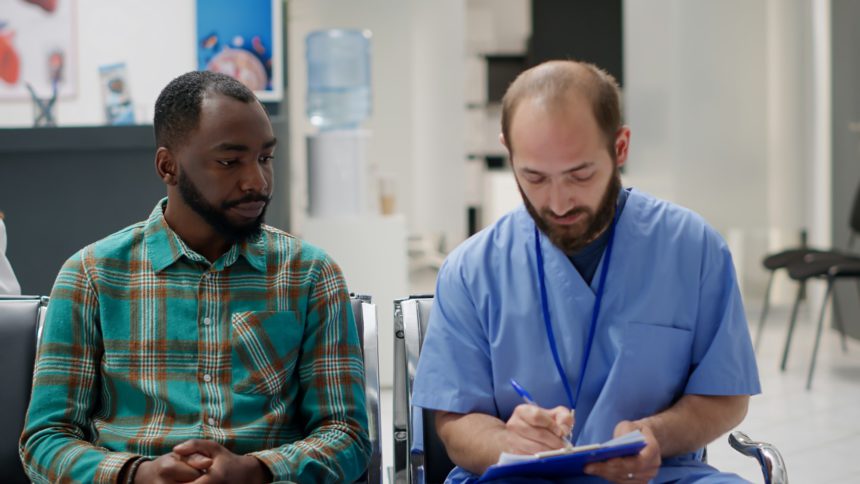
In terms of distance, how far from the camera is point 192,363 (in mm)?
1529

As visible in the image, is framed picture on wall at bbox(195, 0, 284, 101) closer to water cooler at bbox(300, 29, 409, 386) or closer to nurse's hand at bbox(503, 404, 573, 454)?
water cooler at bbox(300, 29, 409, 386)

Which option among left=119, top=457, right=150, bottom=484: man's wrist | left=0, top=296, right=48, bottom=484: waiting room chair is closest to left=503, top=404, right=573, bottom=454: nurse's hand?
left=119, top=457, right=150, bottom=484: man's wrist

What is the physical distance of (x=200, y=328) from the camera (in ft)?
5.06

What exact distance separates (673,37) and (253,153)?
20.7 ft

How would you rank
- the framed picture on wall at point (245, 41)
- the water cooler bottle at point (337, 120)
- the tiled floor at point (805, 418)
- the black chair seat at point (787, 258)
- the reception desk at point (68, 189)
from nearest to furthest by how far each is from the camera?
the tiled floor at point (805, 418) < the reception desk at point (68, 189) < the water cooler bottle at point (337, 120) < the black chair seat at point (787, 258) < the framed picture on wall at point (245, 41)

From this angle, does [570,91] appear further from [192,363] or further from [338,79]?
Result: [338,79]

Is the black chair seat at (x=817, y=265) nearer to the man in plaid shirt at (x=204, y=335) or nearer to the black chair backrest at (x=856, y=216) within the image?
the black chair backrest at (x=856, y=216)

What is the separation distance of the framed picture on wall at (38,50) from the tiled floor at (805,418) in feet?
10.5

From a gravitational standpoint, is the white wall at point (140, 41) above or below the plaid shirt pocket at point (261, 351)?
above

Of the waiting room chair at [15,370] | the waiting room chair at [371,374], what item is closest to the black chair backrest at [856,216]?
the waiting room chair at [371,374]

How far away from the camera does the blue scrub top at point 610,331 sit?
1.51m

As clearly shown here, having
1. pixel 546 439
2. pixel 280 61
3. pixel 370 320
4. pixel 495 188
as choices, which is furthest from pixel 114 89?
pixel 546 439

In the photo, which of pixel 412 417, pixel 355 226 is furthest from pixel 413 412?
pixel 355 226

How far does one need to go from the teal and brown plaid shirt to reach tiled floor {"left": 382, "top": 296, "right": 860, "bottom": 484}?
0.96m
